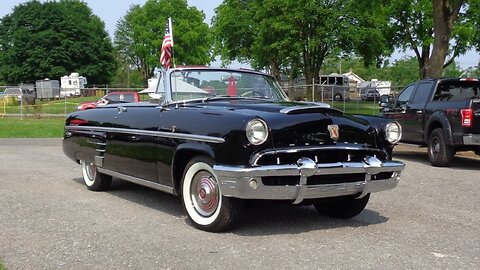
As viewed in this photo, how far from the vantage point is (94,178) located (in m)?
8.01

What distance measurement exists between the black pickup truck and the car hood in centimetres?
586

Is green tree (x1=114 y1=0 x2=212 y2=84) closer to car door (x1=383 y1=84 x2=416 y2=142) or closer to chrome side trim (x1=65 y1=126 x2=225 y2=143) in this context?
car door (x1=383 y1=84 x2=416 y2=142)

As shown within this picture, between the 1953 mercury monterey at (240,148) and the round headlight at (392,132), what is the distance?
1 centimetres

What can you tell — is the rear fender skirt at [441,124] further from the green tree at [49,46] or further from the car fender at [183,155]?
the green tree at [49,46]

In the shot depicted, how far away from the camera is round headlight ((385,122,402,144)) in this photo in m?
6.05

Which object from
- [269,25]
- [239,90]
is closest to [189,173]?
[239,90]

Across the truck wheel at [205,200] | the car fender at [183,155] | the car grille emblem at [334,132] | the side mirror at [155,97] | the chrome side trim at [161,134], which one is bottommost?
the truck wheel at [205,200]

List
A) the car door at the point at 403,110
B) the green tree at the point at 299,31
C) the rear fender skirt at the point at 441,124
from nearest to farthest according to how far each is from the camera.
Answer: the rear fender skirt at the point at 441,124, the car door at the point at 403,110, the green tree at the point at 299,31

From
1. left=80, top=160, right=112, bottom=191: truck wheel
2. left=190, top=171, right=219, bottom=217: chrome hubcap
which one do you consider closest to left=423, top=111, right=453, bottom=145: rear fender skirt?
left=80, top=160, right=112, bottom=191: truck wheel

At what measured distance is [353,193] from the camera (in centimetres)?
550

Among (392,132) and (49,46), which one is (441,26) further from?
(49,46)

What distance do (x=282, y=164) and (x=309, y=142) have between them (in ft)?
1.23

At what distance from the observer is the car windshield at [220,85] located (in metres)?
6.54

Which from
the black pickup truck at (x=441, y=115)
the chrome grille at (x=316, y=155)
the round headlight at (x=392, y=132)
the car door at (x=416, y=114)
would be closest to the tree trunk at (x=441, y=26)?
the black pickup truck at (x=441, y=115)
